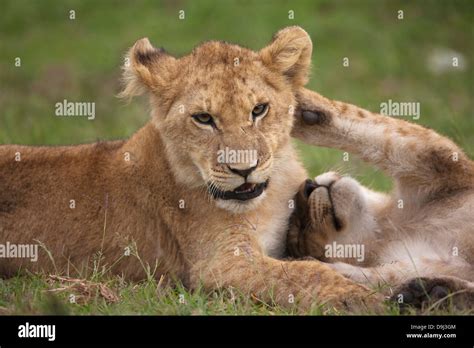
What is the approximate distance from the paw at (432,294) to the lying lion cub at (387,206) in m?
0.44

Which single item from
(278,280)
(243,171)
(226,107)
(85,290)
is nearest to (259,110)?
(226,107)

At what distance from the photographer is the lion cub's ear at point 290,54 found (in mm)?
5297

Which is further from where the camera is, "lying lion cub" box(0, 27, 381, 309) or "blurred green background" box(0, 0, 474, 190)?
"blurred green background" box(0, 0, 474, 190)

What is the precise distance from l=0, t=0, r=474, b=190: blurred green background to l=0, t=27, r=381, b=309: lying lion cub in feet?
22.2

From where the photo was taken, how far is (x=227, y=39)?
46.1 feet

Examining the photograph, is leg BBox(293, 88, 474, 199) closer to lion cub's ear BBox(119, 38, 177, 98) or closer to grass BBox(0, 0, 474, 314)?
lion cub's ear BBox(119, 38, 177, 98)

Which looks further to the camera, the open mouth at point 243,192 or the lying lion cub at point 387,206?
the lying lion cub at point 387,206

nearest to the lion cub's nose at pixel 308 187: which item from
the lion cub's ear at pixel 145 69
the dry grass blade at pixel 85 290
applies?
the lion cub's ear at pixel 145 69

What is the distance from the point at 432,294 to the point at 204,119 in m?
1.50

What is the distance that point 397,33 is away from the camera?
48.6 ft

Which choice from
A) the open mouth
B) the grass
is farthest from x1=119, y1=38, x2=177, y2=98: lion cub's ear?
the grass

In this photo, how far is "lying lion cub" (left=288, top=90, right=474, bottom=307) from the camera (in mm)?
5164

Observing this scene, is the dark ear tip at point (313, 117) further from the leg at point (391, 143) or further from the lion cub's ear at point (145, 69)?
the lion cub's ear at point (145, 69)

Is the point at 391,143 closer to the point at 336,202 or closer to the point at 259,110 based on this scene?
the point at 336,202
